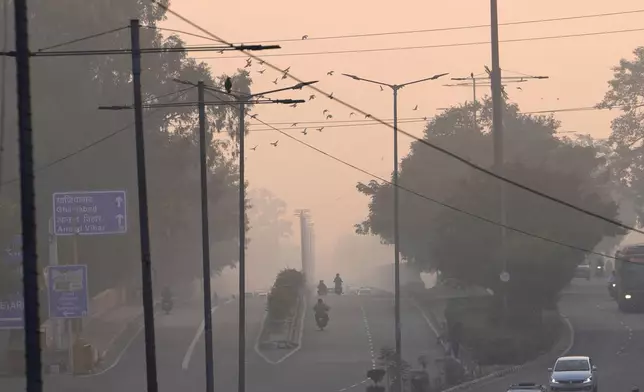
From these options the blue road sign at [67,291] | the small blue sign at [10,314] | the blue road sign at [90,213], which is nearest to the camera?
the small blue sign at [10,314]

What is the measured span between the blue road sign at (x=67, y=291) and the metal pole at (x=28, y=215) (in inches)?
1508

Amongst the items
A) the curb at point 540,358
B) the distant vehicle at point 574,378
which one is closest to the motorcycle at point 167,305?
the curb at point 540,358

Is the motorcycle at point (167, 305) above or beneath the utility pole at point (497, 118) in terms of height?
beneath

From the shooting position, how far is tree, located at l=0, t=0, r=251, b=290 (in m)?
83.8

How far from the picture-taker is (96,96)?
8688 cm

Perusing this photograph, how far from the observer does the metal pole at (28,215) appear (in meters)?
20.0

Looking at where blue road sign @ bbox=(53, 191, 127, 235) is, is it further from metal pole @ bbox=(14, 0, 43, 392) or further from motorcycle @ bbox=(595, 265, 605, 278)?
motorcycle @ bbox=(595, 265, 605, 278)

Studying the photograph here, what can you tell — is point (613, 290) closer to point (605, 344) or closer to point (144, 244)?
point (605, 344)

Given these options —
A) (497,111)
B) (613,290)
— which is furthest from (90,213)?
(613,290)

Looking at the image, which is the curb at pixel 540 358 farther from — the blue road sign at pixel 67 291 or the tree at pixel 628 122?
the tree at pixel 628 122

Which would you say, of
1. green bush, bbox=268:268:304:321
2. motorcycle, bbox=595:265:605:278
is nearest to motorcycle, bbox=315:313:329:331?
green bush, bbox=268:268:304:321

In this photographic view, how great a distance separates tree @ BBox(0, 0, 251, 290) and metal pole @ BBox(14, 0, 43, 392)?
199 feet

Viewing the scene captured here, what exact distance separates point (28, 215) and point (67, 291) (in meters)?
39.2

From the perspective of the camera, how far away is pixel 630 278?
79.4 meters
